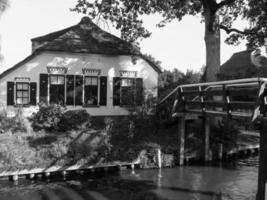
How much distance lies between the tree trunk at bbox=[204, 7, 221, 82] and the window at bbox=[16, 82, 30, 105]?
30.9 feet

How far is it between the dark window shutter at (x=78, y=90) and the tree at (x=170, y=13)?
3.45 metres

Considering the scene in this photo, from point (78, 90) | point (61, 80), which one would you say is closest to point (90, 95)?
point (78, 90)

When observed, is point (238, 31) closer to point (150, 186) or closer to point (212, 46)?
point (212, 46)

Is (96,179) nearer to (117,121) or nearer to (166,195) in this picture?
(166,195)

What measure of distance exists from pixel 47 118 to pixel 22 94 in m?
3.54

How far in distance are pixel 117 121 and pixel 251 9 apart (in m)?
9.10

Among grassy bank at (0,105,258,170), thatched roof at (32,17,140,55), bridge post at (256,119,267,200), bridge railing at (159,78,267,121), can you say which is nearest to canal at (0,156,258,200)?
grassy bank at (0,105,258,170)

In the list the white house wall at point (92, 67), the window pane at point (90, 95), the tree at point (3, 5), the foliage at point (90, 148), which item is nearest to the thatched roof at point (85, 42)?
the white house wall at point (92, 67)

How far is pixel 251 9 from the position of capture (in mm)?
16953

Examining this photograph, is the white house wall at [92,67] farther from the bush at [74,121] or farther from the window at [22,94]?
the bush at [74,121]

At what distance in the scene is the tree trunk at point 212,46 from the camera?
Result: 16891 millimetres

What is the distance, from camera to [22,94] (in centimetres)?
1708

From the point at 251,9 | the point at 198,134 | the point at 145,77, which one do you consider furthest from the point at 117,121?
the point at 251,9

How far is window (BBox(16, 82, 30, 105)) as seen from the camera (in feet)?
55.7
